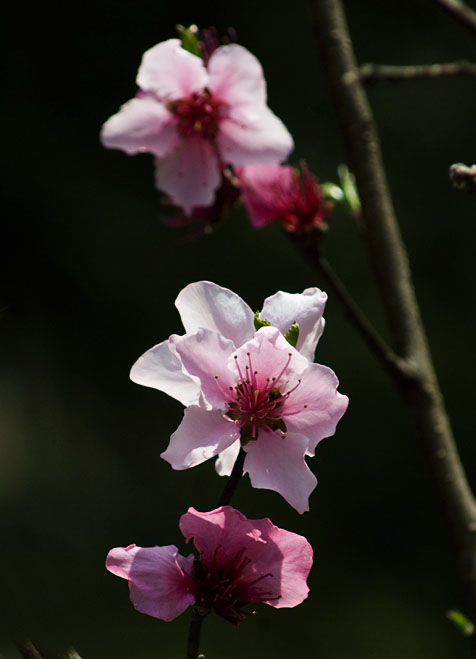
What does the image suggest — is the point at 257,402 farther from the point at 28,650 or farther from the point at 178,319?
the point at 178,319

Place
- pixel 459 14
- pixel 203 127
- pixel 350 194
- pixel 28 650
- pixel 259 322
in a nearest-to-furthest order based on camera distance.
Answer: pixel 28 650, pixel 259 322, pixel 459 14, pixel 203 127, pixel 350 194

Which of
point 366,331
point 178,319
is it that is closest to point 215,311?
point 366,331

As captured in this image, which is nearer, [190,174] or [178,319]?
[190,174]

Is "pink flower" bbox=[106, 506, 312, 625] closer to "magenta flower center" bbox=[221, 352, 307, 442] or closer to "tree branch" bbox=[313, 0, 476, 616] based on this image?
"magenta flower center" bbox=[221, 352, 307, 442]

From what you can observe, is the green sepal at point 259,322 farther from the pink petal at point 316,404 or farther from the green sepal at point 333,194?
the green sepal at point 333,194

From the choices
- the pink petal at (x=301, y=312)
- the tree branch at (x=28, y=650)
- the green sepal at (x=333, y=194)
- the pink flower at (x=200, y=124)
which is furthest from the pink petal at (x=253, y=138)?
the tree branch at (x=28, y=650)

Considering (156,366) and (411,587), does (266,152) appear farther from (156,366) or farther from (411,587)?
(411,587)
